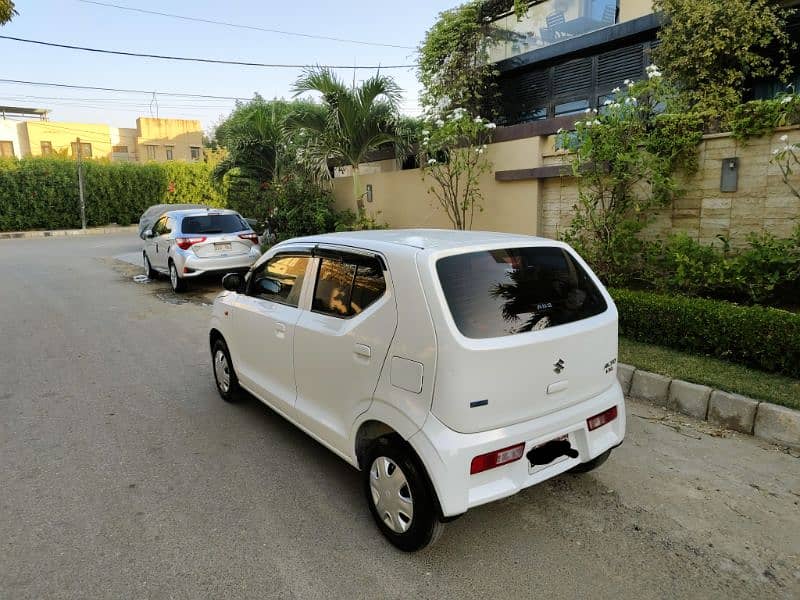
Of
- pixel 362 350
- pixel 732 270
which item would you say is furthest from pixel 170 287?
pixel 732 270

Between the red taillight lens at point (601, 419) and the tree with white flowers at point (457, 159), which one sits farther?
the tree with white flowers at point (457, 159)

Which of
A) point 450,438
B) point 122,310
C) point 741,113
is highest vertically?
point 741,113

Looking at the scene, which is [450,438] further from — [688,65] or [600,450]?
[688,65]

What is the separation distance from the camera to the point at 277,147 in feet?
47.0

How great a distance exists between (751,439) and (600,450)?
172 centimetres

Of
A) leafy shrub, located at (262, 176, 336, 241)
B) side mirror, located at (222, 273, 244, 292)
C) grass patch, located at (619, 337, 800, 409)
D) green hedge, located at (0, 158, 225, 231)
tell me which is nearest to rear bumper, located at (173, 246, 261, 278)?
leafy shrub, located at (262, 176, 336, 241)

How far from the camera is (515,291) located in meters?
2.83

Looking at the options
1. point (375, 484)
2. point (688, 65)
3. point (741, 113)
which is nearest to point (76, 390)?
point (375, 484)

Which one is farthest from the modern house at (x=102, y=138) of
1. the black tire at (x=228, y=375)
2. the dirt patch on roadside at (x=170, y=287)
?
the black tire at (x=228, y=375)

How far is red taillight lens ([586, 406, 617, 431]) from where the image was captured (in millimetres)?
2988

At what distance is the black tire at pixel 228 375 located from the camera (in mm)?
4738

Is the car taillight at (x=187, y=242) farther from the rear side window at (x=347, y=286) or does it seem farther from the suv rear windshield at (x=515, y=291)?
the suv rear windshield at (x=515, y=291)

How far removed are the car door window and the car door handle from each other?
85cm

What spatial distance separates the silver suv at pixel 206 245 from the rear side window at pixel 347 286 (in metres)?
7.36
